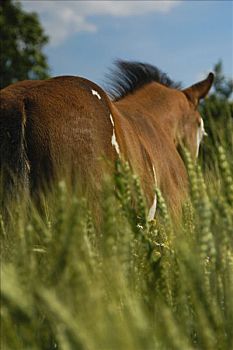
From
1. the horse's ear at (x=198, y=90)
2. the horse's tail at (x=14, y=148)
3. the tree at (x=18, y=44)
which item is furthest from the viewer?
the tree at (x=18, y=44)

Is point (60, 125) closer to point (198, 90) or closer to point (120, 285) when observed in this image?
point (120, 285)

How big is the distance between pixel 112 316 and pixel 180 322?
17.6 inches

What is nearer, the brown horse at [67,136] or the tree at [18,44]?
the brown horse at [67,136]

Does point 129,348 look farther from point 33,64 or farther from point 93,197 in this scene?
point 33,64

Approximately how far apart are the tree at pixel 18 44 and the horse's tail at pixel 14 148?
70.9 feet

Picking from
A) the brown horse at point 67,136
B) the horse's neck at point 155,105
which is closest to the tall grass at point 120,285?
the brown horse at point 67,136

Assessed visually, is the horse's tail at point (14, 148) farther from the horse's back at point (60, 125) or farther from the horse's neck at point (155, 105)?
the horse's neck at point (155, 105)

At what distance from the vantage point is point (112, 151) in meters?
4.00

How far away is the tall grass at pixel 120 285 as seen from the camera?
1.17 meters

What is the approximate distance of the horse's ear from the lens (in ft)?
25.2

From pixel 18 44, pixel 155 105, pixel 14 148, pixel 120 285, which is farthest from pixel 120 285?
pixel 18 44

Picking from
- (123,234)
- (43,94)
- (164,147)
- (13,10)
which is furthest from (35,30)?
(123,234)

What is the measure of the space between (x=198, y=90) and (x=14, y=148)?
4.47 m

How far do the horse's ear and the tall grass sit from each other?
5.79 m
